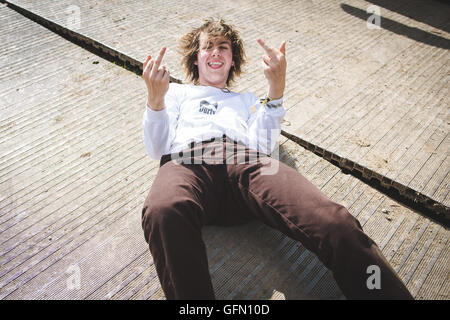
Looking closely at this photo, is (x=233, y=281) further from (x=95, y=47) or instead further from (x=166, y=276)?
→ (x=95, y=47)

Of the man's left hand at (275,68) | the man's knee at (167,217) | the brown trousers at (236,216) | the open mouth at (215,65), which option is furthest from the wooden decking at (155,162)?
the open mouth at (215,65)

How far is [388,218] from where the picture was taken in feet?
6.29

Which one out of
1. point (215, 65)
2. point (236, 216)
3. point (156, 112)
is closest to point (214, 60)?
point (215, 65)

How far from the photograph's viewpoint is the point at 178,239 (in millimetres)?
1298

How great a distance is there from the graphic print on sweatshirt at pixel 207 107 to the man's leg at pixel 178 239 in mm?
543

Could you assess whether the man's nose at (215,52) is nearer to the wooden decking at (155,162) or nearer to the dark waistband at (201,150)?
the dark waistband at (201,150)

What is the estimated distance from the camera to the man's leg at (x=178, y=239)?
1268 millimetres

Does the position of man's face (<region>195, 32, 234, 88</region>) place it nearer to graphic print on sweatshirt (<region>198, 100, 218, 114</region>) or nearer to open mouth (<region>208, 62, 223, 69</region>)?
open mouth (<region>208, 62, 223, 69</region>)

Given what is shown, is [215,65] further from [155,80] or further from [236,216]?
[236,216]

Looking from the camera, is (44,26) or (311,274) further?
(44,26)

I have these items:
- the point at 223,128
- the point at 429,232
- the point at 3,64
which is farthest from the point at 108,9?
the point at 429,232

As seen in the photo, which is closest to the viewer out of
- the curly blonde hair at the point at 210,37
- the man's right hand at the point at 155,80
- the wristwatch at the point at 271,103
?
the man's right hand at the point at 155,80
